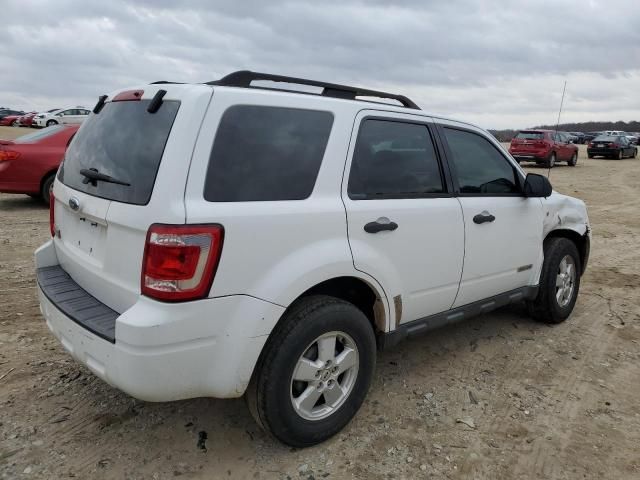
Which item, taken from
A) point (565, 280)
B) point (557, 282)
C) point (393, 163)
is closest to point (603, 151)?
point (565, 280)

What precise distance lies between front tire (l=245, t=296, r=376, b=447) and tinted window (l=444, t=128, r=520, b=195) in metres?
1.35

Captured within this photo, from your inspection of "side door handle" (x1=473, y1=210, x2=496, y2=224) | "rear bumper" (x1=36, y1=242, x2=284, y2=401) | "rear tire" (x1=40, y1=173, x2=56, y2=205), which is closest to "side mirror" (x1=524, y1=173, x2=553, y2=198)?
"side door handle" (x1=473, y1=210, x2=496, y2=224)

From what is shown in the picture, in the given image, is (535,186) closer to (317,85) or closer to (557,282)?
(557,282)

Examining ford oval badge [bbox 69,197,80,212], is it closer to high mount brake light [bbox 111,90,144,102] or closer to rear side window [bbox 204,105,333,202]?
high mount brake light [bbox 111,90,144,102]

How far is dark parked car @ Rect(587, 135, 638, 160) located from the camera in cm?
2844

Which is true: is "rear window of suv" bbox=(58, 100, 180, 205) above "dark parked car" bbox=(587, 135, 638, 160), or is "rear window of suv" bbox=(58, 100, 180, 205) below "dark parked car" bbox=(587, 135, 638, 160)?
below

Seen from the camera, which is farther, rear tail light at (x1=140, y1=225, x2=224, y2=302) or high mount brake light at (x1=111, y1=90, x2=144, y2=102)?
high mount brake light at (x1=111, y1=90, x2=144, y2=102)

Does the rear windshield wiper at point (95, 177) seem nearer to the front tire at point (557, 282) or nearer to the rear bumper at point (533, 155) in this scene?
the front tire at point (557, 282)

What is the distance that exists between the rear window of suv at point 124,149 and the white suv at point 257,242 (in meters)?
0.01

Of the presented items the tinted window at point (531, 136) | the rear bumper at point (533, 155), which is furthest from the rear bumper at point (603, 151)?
the rear bumper at point (533, 155)

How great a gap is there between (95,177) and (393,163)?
1634 mm

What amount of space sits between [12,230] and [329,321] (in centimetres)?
636

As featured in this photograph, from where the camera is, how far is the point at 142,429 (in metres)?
2.90

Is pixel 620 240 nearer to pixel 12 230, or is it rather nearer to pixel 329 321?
pixel 329 321
